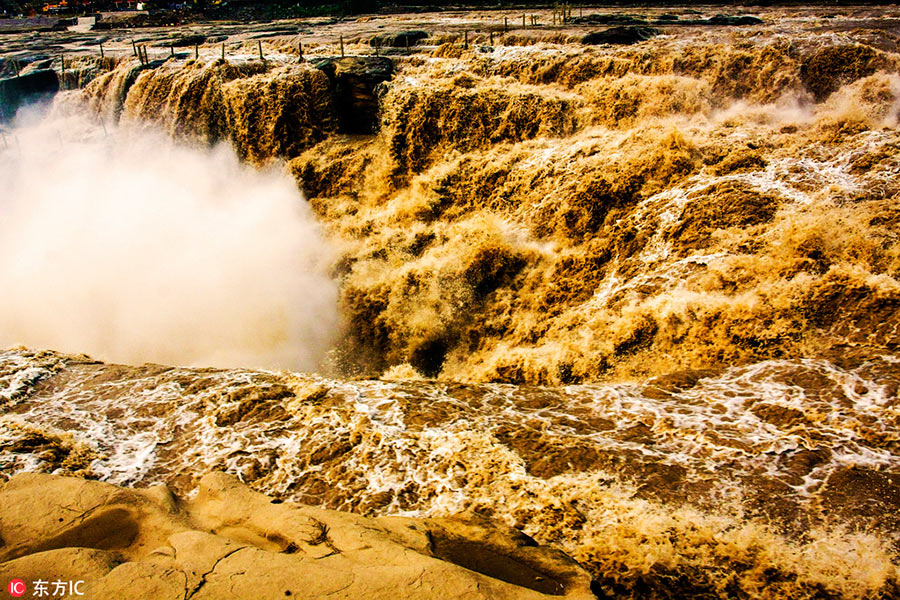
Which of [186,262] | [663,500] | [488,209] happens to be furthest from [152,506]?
[186,262]

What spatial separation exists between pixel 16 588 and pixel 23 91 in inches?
816

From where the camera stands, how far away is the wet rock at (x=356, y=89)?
12578 millimetres

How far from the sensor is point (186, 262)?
1091 centimetres

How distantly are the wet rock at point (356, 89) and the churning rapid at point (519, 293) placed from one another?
2.7 inches

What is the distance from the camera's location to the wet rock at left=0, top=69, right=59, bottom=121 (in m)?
17.5

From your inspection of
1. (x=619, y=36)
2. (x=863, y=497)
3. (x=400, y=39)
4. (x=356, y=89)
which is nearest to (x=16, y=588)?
(x=863, y=497)

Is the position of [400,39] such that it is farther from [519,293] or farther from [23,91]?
[23,91]

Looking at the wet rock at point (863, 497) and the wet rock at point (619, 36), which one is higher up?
the wet rock at point (619, 36)

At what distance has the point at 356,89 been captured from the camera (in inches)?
496

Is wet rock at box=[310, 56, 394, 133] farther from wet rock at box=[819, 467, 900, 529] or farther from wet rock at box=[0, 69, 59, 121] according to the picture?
wet rock at box=[819, 467, 900, 529]

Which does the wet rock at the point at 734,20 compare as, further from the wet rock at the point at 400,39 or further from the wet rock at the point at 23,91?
the wet rock at the point at 23,91

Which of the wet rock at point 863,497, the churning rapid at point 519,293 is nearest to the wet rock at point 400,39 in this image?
the churning rapid at point 519,293

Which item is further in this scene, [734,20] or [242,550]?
[734,20]

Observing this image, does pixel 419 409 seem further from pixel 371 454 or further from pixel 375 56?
pixel 375 56
